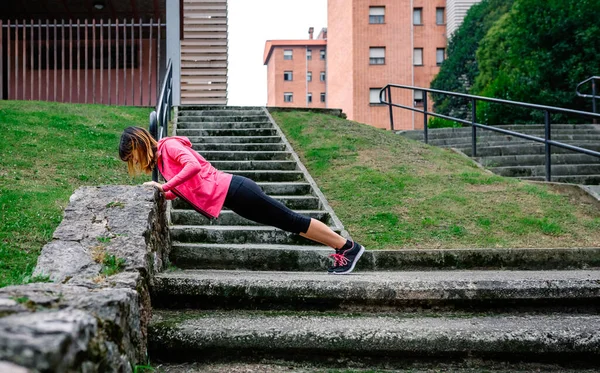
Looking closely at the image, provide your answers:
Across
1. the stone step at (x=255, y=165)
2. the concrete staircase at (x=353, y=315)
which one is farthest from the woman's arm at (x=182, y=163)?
the stone step at (x=255, y=165)

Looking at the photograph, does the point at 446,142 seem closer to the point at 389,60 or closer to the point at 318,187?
the point at 318,187

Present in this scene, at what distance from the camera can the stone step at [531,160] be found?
29.9 ft

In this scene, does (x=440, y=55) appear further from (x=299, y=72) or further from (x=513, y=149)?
(x=513, y=149)

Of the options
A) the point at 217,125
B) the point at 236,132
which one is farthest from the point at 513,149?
the point at 217,125

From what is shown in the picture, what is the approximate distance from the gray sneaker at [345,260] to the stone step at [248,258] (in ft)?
1.09

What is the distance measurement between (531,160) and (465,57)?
2588cm

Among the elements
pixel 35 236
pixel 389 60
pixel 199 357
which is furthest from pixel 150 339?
pixel 389 60

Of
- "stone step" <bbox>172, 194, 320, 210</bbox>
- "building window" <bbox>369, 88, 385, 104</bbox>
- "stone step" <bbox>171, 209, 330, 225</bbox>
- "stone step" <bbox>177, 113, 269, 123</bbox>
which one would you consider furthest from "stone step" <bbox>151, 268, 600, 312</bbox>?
"building window" <bbox>369, 88, 385, 104</bbox>

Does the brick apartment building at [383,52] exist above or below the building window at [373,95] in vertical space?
above

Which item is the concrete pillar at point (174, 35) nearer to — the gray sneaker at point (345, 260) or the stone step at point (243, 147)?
the stone step at point (243, 147)

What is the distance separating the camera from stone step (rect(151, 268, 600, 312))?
345 centimetres

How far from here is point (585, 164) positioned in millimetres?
8828

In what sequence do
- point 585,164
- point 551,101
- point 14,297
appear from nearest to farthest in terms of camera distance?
point 14,297 < point 585,164 < point 551,101

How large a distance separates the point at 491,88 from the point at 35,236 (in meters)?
17.0
